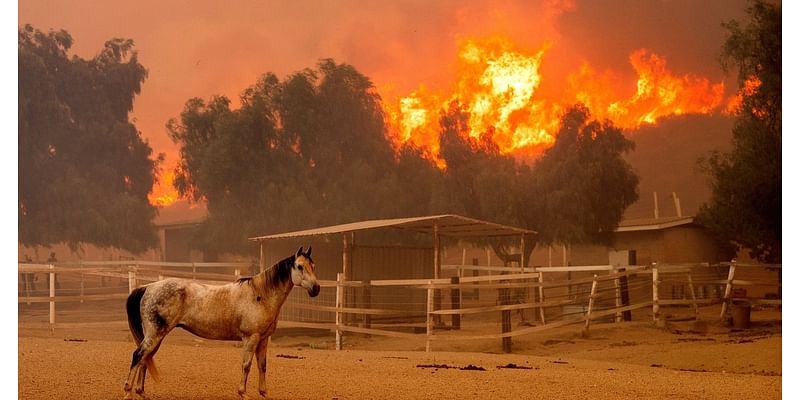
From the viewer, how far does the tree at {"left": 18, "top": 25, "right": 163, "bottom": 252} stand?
1113 inches

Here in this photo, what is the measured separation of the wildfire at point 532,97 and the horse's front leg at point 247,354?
2015cm

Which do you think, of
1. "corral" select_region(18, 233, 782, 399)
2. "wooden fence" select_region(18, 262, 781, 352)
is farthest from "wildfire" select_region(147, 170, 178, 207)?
"wooden fence" select_region(18, 262, 781, 352)

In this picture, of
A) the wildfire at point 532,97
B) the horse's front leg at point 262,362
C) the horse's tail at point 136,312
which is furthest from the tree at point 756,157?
the horse's tail at point 136,312

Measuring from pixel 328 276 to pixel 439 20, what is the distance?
46.3ft

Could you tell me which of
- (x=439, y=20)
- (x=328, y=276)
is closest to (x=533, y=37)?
(x=439, y=20)

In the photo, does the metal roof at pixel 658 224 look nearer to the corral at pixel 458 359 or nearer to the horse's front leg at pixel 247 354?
the corral at pixel 458 359

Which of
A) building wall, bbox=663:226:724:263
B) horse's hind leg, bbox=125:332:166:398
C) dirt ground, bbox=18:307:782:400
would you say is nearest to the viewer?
horse's hind leg, bbox=125:332:166:398

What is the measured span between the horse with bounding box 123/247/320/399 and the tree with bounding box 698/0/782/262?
597 inches

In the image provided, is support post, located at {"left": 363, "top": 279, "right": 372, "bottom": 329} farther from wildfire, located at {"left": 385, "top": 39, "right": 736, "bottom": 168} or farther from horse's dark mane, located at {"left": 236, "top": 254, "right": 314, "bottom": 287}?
wildfire, located at {"left": 385, "top": 39, "right": 736, "bottom": 168}

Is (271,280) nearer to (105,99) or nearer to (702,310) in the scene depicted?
(702,310)

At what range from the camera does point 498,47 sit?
27.0m

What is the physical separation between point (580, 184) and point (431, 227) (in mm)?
8939

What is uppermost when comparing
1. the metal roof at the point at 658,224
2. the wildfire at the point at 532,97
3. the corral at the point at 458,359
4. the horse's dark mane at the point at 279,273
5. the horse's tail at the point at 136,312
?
the wildfire at the point at 532,97

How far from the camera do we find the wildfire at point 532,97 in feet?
86.8
